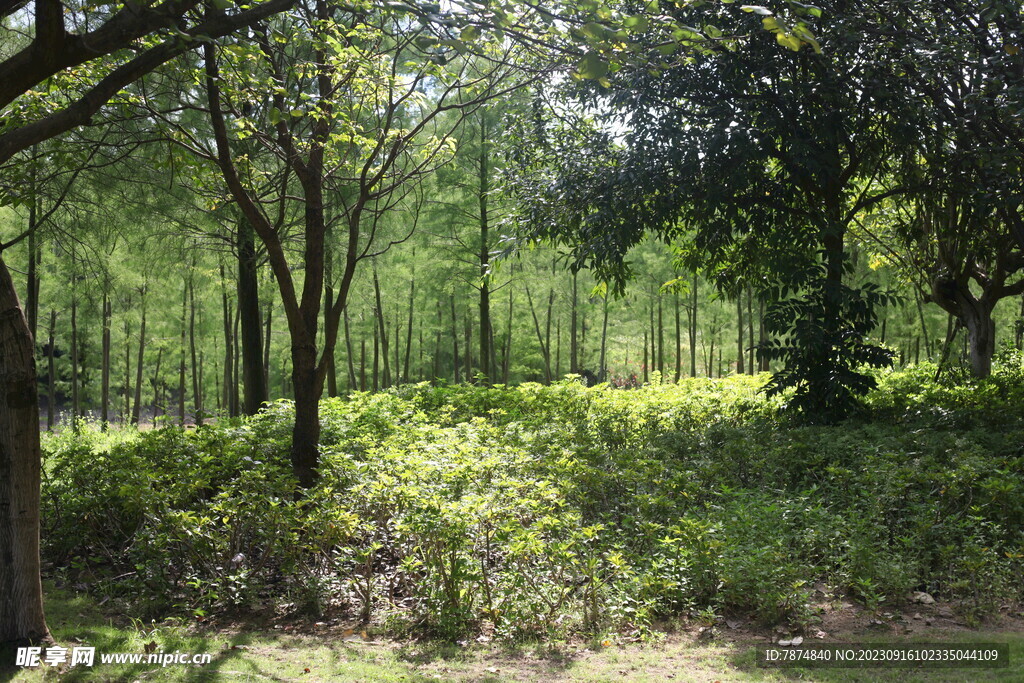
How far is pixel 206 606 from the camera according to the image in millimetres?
4621

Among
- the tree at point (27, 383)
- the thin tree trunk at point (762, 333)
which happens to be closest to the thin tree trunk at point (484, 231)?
the thin tree trunk at point (762, 333)

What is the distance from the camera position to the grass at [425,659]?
3383 mm

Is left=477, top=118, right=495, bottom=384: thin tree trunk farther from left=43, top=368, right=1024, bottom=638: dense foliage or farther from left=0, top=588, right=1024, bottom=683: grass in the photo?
left=0, top=588, right=1024, bottom=683: grass

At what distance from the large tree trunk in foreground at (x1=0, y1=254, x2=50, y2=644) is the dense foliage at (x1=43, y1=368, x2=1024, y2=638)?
1002 mm

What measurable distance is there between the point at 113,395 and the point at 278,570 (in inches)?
1130

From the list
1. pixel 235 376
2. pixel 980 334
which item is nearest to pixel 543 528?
pixel 980 334

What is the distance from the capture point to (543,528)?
4.86 m

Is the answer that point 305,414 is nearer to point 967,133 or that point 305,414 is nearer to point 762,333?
point 967,133

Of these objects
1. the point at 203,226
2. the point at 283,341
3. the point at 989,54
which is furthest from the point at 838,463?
the point at 283,341

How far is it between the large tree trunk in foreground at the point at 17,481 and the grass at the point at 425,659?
204 millimetres

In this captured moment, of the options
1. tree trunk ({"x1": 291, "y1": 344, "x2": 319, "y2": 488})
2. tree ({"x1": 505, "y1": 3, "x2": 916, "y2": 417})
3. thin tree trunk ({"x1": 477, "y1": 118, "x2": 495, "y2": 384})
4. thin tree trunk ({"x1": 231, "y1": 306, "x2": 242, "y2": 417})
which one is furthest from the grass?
thin tree trunk ({"x1": 231, "y1": 306, "x2": 242, "y2": 417})

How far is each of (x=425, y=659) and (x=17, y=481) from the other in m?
2.22

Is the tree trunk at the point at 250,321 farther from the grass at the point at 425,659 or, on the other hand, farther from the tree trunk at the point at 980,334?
the tree trunk at the point at 980,334

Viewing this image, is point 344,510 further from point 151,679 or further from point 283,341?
point 283,341
